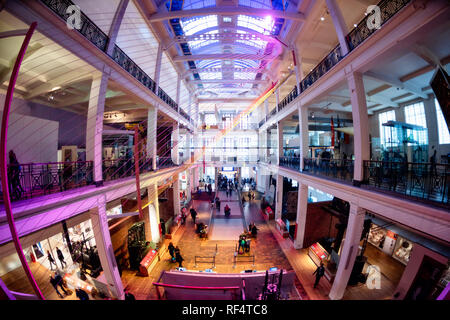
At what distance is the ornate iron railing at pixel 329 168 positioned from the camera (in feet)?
21.4

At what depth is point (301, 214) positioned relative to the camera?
888 cm

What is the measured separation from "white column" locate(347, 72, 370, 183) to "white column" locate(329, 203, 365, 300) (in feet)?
3.65

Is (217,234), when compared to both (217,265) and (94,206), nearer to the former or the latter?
(217,265)

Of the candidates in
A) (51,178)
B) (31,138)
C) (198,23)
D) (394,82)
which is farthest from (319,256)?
(198,23)

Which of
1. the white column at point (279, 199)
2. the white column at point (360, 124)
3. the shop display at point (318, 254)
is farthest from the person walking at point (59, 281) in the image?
the white column at point (279, 199)

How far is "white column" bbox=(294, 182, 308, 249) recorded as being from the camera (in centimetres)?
878

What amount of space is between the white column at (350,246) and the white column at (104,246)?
8098 millimetres

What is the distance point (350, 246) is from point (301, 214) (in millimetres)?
3624

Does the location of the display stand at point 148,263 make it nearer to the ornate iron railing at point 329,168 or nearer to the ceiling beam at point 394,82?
the ornate iron railing at point 329,168

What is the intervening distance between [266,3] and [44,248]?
17.7 meters

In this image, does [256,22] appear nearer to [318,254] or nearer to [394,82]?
[394,82]

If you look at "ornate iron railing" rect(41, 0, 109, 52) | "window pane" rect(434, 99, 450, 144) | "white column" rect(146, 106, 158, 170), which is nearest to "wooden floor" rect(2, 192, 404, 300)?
"white column" rect(146, 106, 158, 170)
